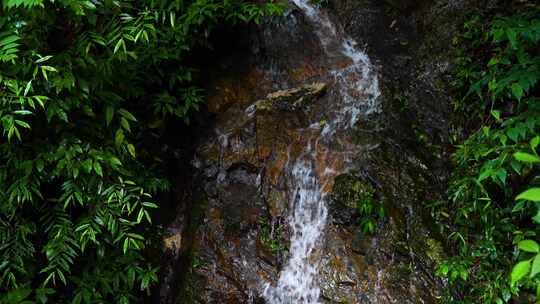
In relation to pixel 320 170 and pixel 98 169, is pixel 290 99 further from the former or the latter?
pixel 98 169

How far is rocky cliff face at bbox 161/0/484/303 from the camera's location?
2.84m

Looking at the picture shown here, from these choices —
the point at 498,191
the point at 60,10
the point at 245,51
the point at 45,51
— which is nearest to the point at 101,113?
the point at 45,51

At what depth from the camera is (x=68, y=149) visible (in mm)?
2512

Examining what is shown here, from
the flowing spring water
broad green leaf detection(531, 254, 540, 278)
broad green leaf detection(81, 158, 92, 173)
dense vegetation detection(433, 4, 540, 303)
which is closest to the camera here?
broad green leaf detection(531, 254, 540, 278)

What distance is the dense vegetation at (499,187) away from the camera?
2316 millimetres

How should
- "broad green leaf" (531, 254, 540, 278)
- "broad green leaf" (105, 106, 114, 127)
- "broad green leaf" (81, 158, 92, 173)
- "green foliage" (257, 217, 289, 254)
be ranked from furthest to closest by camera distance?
1. "green foliage" (257, 217, 289, 254)
2. "broad green leaf" (105, 106, 114, 127)
3. "broad green leaf" (81, 158, 92, 173)
4. "broad green leaf" (531, 254, 540, 278)

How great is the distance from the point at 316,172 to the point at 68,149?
1965 millimetres

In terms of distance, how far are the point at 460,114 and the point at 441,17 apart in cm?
133

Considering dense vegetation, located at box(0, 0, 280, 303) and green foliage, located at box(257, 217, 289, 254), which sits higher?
dense vegetation, located at box(0, 0, 280, 303)

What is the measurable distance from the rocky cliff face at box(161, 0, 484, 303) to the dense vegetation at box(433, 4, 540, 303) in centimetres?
20

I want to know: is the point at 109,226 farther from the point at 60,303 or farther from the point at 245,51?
the point at 245,51

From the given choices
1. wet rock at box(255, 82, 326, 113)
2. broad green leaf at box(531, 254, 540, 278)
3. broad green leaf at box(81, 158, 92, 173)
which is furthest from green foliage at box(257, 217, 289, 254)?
broad green leaf at box(531, 254, 540, 278)

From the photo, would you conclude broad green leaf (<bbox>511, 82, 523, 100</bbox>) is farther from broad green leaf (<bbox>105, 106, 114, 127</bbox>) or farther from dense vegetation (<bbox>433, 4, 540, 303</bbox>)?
broad green leaf (<bbox>105, 106, 114, 127</bbox>)

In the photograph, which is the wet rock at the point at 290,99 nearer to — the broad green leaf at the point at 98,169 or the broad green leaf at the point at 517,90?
the broad green leaf at the point at 98,169
